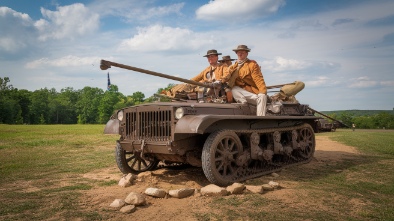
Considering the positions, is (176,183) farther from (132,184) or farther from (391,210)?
(391,210)

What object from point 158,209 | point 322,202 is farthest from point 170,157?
point 322,202

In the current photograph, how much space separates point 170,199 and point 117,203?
88 cm

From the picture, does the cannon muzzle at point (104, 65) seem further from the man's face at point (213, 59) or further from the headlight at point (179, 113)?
the man's face at point (213, 59)

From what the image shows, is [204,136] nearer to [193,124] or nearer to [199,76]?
[193,124]

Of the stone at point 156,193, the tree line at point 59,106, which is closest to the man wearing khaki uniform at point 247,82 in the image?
the stone at point 156,193

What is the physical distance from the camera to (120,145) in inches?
297

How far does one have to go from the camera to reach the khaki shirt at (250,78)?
27.3 feet

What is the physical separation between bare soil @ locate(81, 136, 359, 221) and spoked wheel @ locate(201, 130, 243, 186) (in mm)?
469

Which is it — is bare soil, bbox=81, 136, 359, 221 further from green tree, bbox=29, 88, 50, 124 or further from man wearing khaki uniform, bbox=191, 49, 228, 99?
green tree, bbox=29, 88, 50, 124

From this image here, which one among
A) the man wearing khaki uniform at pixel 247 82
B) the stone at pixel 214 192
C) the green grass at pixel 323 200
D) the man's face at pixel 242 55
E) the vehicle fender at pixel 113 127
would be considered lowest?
the green grass at pixel 323 200

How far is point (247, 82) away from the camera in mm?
8531

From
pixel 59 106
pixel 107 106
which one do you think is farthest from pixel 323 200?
pixel 59 106

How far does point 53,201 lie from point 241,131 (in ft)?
12.4

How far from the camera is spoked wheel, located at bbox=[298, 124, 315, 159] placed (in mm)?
9648
